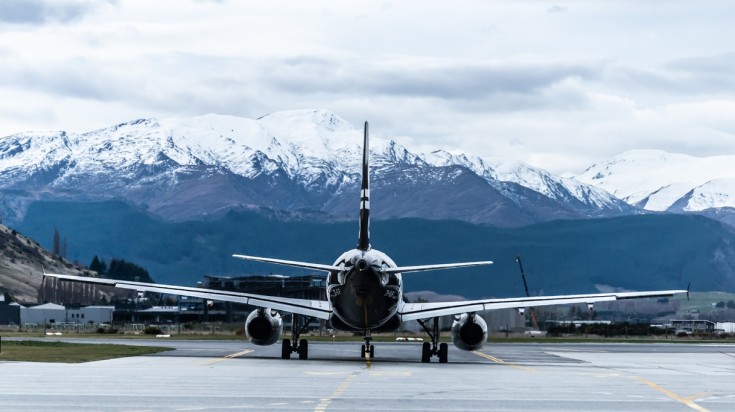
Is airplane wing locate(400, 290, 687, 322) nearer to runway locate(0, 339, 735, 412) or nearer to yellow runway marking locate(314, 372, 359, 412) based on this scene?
runway locate(0, 339, 735, 412)

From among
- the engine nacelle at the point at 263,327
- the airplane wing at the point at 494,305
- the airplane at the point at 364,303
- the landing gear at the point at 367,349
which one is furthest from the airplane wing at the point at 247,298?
the airplane wing at the point at 494,305

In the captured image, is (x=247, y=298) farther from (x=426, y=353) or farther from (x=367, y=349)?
(x=426, y=353)

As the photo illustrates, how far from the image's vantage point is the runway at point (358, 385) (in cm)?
3212

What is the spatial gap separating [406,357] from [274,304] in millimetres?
8730

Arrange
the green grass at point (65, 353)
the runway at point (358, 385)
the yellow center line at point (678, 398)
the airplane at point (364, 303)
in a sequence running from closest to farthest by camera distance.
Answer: the runway at point (358, 385)
the yellow center line at point (678, 398)
the green grass at point (65, 353)
the airplane at point (364, 303)

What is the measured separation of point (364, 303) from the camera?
196ft

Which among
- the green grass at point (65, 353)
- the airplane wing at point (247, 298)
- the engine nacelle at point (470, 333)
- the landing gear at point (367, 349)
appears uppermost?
the airplane wing at point (247, 298)

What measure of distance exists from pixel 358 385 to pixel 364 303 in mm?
19619

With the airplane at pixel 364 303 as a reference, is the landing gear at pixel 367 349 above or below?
below

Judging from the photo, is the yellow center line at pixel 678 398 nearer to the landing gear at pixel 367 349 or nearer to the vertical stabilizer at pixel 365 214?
the vertical stabilizer at pixel 365 214

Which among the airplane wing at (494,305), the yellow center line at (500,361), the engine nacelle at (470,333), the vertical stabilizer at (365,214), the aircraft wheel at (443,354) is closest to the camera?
the yellow center line at (500,361)

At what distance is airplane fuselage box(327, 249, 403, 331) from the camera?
5844cm

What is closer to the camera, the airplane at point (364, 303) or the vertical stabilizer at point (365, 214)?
the airplane at point (364, 303)

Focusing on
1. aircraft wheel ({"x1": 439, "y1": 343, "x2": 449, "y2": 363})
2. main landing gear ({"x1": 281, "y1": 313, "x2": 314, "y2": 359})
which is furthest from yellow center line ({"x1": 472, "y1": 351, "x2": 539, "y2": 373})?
main landing gear ({"x1": 281, "y1": 313, "x2": 314, "y2": 359})
